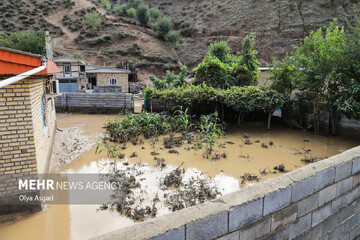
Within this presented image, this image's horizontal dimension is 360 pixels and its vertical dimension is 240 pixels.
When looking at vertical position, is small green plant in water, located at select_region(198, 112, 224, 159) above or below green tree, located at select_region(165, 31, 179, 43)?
below

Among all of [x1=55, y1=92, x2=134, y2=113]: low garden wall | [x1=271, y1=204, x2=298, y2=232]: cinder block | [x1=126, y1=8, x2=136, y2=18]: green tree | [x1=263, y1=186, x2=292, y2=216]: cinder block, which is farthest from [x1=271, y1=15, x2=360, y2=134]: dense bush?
[x1=126, y1=8, x2=136, y2=18]: green tree

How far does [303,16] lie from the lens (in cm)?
3625

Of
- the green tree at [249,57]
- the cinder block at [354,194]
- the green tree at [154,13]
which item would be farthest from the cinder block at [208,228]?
the green tree at [154,13]

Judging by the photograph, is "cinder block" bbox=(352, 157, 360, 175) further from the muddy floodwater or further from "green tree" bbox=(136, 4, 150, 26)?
"green tree" bbox=(136, 4, 150, 26)

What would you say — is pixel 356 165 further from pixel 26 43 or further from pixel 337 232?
pixel 26 43

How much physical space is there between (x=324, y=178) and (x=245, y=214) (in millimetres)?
1493

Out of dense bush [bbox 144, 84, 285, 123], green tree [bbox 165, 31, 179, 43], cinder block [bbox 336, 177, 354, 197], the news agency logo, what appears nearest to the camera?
cinder block [bbox 336, 177, 354, 197]

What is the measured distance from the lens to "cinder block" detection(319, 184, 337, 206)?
3.41 metres

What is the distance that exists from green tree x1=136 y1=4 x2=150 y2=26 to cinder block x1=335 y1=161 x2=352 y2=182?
4837 cm

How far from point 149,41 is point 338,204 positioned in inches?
1632

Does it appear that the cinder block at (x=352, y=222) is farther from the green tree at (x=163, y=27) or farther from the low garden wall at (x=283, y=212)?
the green tree at (x=163, y=27)

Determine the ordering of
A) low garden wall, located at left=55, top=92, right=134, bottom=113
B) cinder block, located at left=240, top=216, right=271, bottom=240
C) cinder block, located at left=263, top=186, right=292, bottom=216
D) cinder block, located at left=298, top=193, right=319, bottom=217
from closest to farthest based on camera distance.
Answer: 1. cinder block, located at left=240, top=216, right=271, bottom=240
2. cinder block, located at left=263, top=186, right=292, bottom=216
3. cinder block, located at left=298, top=193, right=319, bottom=217
4. low garden wall, located at left=55, top=92, right=134, bottom=113

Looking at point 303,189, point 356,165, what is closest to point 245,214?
point 303,189

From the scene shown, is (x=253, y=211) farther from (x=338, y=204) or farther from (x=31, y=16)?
(x=31, y=16)
